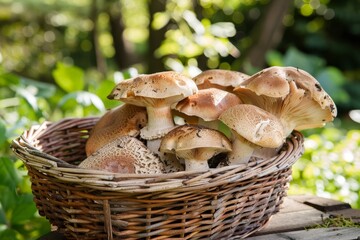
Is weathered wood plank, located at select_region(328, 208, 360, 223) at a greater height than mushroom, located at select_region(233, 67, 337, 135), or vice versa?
mushroom, located at select_region(233, 67, 337, 135)

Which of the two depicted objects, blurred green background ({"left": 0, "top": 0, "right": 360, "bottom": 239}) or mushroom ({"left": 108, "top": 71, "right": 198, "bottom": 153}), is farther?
blurred green background ({"left": 0, "top": 0, "right": 360, "bottom": 239})

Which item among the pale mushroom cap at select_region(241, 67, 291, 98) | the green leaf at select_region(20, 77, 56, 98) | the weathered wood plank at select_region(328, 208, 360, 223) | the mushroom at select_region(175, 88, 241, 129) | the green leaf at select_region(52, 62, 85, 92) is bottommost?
the weathered wood plank at select_region(328, 208, 360, 223)

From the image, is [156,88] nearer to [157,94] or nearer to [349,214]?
[157,94]

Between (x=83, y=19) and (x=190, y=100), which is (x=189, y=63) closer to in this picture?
(x=190, y=100)

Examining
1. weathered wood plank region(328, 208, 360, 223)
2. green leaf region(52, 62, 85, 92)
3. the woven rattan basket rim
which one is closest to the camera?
the woven rattan basket rim

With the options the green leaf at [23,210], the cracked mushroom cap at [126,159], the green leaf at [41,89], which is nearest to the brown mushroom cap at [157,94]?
the cracked mushroom cap at [126,159]

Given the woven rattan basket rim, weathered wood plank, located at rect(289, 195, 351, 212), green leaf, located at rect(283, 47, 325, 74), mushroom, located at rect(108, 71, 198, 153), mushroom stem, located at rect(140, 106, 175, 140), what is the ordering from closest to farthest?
1. the woven rattan basket rim
2. mushroom, located at rect(108, 71, 198, 153)
3. mushroom stem, located at rect(140, 106, 175, 140)
4. weathered wood plank, located at rect(289, 195, 351, 212)
5. green leaf, located at rect(283, 47, 325, 74)

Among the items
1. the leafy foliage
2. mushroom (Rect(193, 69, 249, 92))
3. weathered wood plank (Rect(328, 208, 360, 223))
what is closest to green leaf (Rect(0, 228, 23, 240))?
mushroom (Rect(193, 69, 249, 92))

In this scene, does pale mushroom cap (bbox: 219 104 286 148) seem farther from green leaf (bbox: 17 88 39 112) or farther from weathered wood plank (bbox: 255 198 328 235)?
green leaf (bbox: 17 88 39 112)
